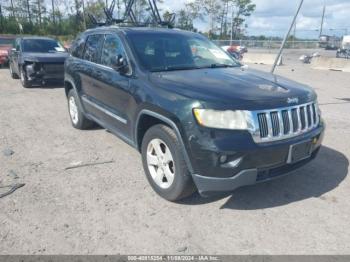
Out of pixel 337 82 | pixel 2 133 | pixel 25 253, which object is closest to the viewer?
pixel 25 253

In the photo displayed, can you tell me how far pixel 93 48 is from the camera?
17.2 ft

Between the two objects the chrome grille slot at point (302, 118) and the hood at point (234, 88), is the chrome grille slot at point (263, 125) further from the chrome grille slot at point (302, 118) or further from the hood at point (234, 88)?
the chrome grille slot at point (302, 118)

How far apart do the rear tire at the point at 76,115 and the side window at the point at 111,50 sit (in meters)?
1.42

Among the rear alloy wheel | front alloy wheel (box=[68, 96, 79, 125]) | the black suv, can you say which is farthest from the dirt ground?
the rear alloy wheel

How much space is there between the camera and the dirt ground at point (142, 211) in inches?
115

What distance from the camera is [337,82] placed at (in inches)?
534

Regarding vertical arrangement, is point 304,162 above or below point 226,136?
below

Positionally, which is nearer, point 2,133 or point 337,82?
point 2,133

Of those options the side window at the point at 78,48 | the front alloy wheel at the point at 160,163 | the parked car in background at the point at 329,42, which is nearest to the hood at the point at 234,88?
the front alloy wheel at the point at 160,163

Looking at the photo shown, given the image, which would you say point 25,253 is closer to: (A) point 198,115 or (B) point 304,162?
(A) point 198,115

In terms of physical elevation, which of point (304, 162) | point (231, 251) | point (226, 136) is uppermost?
point (226, 136)

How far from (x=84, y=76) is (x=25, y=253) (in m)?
3.26

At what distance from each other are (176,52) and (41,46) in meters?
9.07

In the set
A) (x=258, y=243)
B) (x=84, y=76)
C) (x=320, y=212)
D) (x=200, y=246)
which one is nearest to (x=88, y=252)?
(x=200, y=246)
